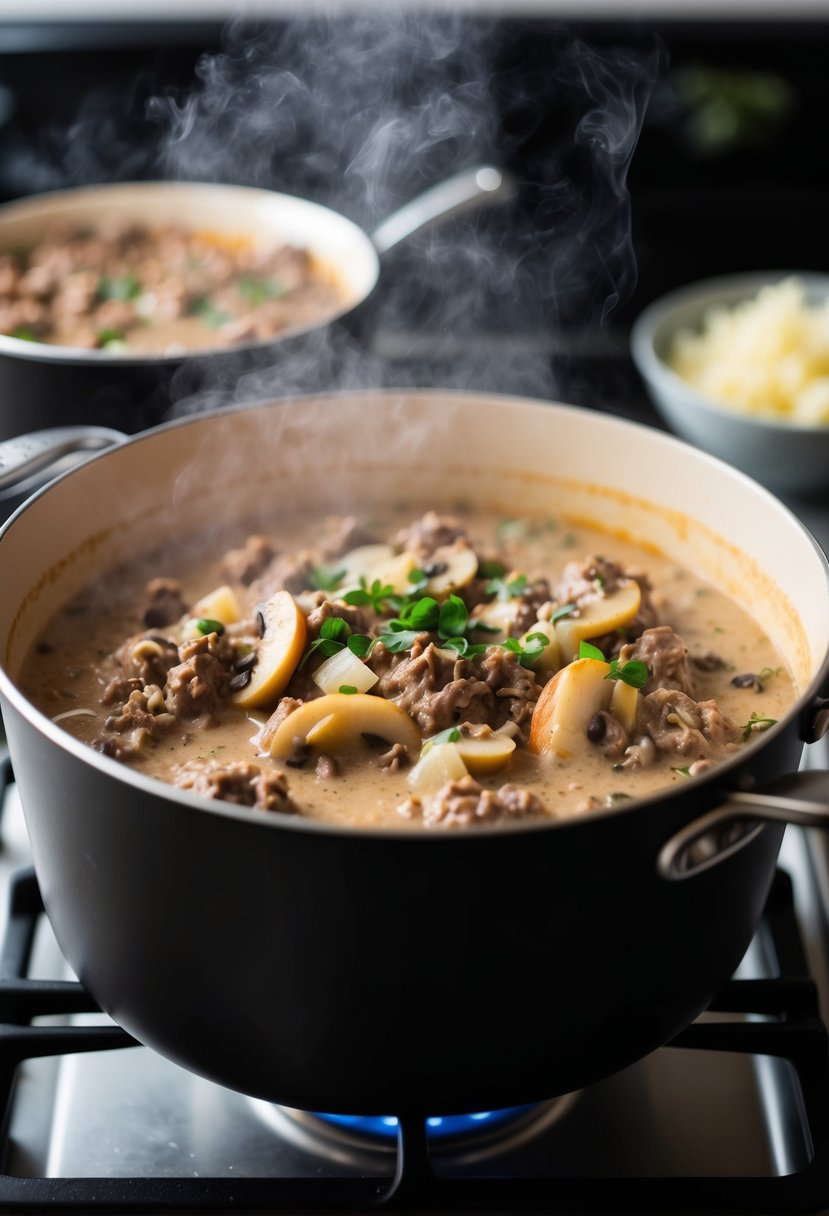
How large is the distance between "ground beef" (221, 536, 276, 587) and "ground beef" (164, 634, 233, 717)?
362 mm

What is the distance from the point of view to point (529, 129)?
4.01 metres

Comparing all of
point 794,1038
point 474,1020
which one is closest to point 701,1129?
point 794,1038

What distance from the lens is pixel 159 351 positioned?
308 centimetres

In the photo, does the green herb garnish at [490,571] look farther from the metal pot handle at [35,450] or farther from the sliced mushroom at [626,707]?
the metal pot handle at [35,450]

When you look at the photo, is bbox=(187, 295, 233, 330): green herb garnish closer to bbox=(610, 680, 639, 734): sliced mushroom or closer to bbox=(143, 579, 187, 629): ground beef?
bbox=(143, 579, 187, 629): ground beef

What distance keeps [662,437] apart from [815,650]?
2.14 feet

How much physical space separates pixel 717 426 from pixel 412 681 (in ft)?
5.72

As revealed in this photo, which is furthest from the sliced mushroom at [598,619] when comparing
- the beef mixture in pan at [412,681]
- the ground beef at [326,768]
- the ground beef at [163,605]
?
the ground beef at [163,605]

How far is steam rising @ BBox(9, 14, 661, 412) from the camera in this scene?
378 cm

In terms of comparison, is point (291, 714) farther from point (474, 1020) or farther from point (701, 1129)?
point (701, 1129)

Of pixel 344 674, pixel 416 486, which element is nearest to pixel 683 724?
pixel 344 674

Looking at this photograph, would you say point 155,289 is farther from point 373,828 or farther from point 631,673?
point 373,828

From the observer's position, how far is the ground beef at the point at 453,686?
1.87m

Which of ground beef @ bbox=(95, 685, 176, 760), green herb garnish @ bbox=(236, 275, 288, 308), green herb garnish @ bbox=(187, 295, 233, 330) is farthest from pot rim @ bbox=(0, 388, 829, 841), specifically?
green herb garnish @ bbox=(236, 275, 288, 308)
